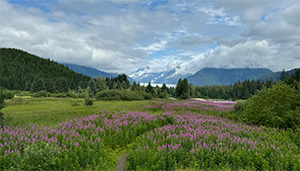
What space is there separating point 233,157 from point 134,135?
5.62m

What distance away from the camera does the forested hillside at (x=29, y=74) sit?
378 ft

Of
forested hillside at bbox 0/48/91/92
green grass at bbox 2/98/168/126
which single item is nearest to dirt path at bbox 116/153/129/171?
green grass at bbox 2/98/168/126

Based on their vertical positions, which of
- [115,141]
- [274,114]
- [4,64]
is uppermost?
[4,64]

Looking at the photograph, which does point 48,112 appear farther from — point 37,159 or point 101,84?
point 101,84

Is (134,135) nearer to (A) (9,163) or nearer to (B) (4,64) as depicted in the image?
(A) (9,163)

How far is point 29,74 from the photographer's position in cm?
14275

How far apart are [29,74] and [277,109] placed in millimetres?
165821

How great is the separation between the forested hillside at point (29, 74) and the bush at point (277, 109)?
107268 mm

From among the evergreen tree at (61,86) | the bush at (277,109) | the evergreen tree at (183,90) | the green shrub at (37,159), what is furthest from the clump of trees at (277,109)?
the evergreen tree at (61,86)

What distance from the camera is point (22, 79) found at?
123688mm

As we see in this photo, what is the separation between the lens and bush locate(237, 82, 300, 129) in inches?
545

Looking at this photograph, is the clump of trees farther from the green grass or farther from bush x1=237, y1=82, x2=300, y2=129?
the green grass

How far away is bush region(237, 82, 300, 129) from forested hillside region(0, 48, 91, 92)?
107 m

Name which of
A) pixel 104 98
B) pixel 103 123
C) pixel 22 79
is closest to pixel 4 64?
pixel 22 79
